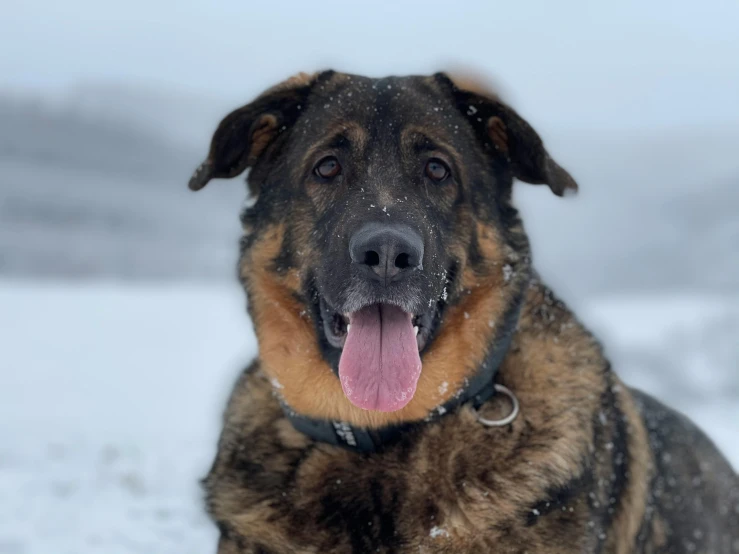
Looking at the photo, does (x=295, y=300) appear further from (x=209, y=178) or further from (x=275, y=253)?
(x=209, y=178)

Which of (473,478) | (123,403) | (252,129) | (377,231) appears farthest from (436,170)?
(123,403)

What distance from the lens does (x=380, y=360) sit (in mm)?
3059

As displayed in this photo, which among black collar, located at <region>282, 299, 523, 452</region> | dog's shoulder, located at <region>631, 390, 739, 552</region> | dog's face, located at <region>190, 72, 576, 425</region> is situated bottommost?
dog's shoulder, located at <region>631, 390, 739, 552</region>

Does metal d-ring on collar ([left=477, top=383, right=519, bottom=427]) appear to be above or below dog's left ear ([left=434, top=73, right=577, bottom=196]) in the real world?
below

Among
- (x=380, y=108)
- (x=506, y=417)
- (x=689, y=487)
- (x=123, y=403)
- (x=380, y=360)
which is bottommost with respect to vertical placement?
(x=123, y=403)

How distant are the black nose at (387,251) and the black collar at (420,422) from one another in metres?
0.56

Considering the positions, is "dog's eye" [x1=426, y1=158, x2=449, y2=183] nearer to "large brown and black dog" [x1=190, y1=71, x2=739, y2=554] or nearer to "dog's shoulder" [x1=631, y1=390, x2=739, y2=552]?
"large brown and black dog" [x1=190, y1=71, x2=739, y2=554]

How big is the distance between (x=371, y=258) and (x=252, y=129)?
1.07 m

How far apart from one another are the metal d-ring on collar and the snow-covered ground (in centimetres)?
115

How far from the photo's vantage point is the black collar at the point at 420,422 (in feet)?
10.4

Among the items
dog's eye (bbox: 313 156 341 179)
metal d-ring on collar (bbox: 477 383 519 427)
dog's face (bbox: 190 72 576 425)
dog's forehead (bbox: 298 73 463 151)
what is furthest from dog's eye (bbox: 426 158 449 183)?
metal d-ring on collar (bbox: 477 383 519 427)

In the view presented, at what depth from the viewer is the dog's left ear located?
10.9 feet

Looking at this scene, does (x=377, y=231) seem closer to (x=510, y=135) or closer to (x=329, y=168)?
(x=329, y=168)

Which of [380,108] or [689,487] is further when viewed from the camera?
[689,487]
